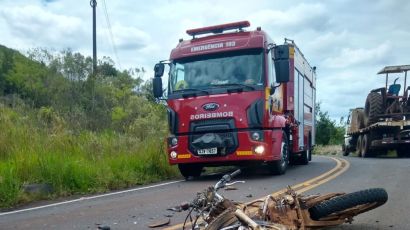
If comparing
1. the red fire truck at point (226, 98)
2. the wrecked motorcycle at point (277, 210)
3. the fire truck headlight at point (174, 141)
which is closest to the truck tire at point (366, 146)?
the red fire truck at point (226, 98)

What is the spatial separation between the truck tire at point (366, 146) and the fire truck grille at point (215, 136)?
12152 millimetres

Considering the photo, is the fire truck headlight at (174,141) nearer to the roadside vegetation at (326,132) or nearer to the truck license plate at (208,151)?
the truck license plate at (208,151)

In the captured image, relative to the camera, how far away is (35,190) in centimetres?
836

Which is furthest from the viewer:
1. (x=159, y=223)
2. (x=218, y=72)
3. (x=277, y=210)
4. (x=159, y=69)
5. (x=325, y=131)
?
(x=325, y=131)

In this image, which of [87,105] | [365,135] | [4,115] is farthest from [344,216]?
[87,105]

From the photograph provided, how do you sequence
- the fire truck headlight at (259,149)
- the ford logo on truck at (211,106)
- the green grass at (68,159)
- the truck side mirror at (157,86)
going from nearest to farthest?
the green grass at (68,159), the fire truck headlight at (259,149), the ford logo on truck at (211,106), the truck side mirror at (157,86)

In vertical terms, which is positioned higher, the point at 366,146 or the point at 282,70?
the point at 282,70

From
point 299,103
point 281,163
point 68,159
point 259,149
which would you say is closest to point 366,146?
point 299,103

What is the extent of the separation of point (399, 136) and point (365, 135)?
2534 mm

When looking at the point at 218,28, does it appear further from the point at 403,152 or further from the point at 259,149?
the point at 403,152

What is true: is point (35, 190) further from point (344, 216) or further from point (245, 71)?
point (344, 216)

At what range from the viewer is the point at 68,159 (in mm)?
9609

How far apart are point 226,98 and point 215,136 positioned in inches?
32.1

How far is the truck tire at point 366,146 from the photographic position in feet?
68.2
